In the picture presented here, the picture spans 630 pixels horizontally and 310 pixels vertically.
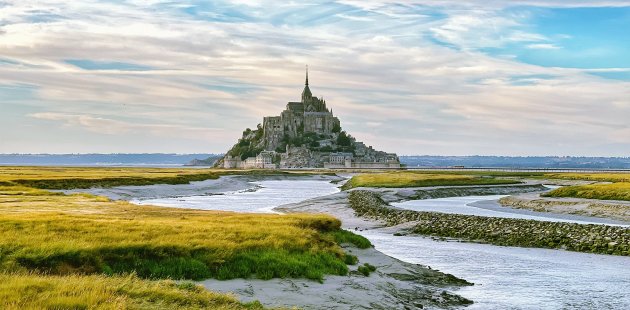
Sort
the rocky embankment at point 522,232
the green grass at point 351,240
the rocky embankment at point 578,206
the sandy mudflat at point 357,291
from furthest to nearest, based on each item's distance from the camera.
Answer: the rocky embankment at point 578,206 < the rocky embankment at point 522,232 < the green grass at point 351,240 < the sandy mudflat at point 357,291

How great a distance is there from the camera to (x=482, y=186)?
111 m

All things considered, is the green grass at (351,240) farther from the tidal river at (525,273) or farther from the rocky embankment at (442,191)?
the rocky embankment at (442,191)

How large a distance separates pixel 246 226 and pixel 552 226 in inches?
868

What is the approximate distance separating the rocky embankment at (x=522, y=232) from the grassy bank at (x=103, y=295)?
945 inches

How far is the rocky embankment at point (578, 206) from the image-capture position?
54.7m

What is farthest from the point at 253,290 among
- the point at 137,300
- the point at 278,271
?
the point at 137,300

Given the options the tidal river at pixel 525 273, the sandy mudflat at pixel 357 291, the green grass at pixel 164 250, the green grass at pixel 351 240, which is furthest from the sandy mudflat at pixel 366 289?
the green grass at pixel 351 240

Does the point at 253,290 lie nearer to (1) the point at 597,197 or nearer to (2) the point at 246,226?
(2) the point at 246,226

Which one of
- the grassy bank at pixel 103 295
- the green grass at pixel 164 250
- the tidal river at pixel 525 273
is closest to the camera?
the grassy bank at pixel 103 295

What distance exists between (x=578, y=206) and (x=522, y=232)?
83.0 ft

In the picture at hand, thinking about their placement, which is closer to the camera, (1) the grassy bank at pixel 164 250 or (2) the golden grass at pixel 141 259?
(2) the golden grass at pixel 141 259

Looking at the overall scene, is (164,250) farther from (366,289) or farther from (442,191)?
(442,191)

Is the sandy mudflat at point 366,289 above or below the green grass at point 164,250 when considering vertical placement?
below

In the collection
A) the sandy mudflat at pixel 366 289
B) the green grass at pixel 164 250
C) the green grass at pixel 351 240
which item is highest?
the green grass at pixel 164 250
